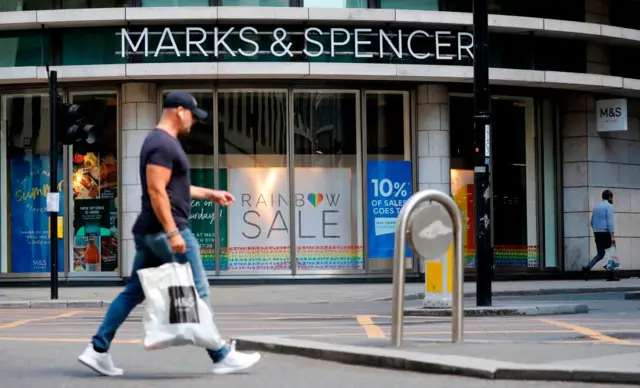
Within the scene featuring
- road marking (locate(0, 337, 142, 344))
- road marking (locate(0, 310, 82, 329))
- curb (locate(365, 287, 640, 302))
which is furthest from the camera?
curb (locate(365, 287, 640, 302))

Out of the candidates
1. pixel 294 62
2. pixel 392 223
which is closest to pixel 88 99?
pixel 294 62

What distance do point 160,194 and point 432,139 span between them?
1786 cm

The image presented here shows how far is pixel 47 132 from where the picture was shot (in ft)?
83.1

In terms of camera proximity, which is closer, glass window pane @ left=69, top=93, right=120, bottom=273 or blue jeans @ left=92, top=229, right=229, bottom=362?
blue jeans @ left=92, top=229, right=229, bottom=362

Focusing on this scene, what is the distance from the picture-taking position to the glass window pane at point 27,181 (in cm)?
2542

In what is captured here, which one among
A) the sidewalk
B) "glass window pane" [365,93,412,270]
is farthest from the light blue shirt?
"glass window pane" [365,93,412,270]

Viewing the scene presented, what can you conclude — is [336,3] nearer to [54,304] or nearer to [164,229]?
[54,304]

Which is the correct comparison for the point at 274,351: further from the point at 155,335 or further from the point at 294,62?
the point at 294,62

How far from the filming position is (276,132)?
25188 mm

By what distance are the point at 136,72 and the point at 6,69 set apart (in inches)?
101

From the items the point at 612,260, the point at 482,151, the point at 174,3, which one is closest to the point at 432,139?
the point at 612,260

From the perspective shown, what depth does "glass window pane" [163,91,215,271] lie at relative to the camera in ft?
82.0

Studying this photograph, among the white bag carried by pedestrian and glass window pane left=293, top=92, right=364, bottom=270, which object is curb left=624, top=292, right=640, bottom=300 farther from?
the white bag carried by pedestrian

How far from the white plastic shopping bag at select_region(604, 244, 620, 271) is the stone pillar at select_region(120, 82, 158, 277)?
9.23m
